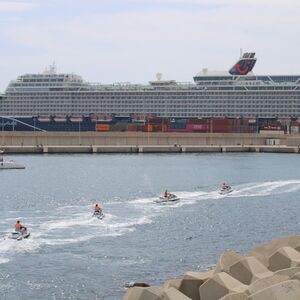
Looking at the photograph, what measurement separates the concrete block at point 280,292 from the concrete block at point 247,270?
474cm

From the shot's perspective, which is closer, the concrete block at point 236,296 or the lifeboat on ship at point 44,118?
the concrete block at point 236,296

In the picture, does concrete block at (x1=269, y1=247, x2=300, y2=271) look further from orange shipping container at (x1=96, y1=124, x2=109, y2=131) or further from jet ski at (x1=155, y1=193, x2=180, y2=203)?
orange shipping container at (x1=96, y1=124, x2=109, y2=131)

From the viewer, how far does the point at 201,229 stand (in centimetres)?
4562

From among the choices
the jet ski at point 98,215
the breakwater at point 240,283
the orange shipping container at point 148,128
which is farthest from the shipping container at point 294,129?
the breakwater at point 240,283

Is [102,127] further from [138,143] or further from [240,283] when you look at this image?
[240,283]

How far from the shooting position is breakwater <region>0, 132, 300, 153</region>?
125 meters

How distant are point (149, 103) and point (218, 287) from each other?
463 ft

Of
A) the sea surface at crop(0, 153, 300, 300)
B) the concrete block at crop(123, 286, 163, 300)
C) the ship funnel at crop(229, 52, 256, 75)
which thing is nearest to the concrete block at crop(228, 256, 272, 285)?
the concrete block at crop(123, 286, 163, 300)

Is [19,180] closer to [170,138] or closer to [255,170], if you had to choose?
[255,170]

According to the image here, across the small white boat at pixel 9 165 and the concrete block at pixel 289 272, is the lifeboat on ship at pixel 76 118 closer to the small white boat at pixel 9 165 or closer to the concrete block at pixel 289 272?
the small white boat at pixel 9 165

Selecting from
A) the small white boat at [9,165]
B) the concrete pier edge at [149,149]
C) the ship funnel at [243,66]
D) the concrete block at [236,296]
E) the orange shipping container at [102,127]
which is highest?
the ship funnel at [243,66]

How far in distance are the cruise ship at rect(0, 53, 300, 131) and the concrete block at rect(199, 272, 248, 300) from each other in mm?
134457

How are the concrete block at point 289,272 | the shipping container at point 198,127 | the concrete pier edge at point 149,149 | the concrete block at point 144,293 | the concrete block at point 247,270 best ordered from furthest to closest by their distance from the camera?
the shipping container at point 198,127 → the concrete pier edge at point 149,149 → the concrete block at point 247,270 → the concrete block at point 289,272 → the concrete block at point 144,293

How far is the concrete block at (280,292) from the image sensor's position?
1958cm
